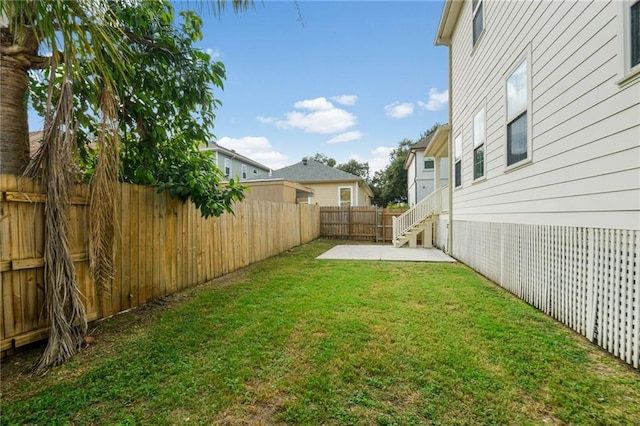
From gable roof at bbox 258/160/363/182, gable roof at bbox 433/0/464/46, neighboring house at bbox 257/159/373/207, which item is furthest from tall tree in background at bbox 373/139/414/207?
gable roof at bbox 433/0/464/46

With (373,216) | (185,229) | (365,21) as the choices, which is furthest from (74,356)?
(373,216)

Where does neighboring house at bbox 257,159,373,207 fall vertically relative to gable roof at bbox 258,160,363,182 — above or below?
below

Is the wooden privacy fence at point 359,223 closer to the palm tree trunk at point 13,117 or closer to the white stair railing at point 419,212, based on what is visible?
the white stair railing at point 419,212

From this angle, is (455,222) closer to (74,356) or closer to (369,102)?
(74,356)

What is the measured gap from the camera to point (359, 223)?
14461 millimetres

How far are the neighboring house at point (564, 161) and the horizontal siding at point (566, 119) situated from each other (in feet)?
0.04

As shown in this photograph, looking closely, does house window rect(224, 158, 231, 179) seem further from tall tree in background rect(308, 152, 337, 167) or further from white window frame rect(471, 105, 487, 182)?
tall tree in background rect(308, 152, 337, 167)

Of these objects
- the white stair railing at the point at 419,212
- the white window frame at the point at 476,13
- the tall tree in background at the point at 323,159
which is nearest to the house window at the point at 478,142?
the white window frame at the point at 476,13

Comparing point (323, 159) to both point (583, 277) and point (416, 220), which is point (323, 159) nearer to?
point (416, 220)

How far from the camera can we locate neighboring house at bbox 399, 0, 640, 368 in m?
2.57

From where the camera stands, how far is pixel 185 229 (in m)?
4.99

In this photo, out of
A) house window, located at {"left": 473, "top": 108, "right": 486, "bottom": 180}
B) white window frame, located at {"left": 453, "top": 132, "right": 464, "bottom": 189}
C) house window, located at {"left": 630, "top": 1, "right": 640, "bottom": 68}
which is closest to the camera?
house window, located at {"left": 630, "top": 1, "right": 640, "bottom": 68}

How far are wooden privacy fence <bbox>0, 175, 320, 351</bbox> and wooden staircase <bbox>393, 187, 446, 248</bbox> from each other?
5926 millimetres

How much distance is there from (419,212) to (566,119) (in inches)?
306
